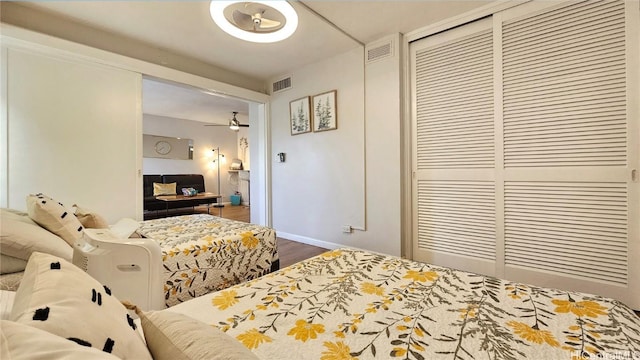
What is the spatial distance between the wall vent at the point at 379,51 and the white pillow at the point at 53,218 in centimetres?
310

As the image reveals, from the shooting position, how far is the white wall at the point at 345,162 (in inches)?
122

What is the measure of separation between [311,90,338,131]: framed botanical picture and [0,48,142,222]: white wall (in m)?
2.08

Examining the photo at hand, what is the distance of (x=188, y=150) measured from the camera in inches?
300

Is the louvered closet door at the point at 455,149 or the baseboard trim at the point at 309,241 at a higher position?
the louvered closet door at the point at 455,149

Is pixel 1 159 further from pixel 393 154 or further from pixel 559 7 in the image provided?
pixel 559 7

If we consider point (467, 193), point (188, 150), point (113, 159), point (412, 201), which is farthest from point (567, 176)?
point (188, 150)

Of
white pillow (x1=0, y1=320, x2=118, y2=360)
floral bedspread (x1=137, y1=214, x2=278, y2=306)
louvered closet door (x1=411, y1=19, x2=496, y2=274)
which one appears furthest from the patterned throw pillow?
white pillow (x1=0, y1=320, x2=118, y2=360)

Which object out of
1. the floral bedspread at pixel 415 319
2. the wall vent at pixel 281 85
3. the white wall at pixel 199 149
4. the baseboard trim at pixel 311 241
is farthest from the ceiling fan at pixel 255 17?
the white wall at pixel 199 149

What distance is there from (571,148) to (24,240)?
11.7ft

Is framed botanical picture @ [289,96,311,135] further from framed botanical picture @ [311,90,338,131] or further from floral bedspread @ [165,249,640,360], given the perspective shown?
floral bedspread @ [165,249,640,360]

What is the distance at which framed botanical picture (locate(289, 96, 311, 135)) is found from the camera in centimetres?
382

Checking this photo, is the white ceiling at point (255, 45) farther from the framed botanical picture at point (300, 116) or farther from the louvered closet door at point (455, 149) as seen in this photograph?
the framed botanical picture at point (300, 116)

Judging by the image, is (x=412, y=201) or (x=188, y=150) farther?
(x=188, y=150)

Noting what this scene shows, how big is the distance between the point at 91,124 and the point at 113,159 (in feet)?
1.27
